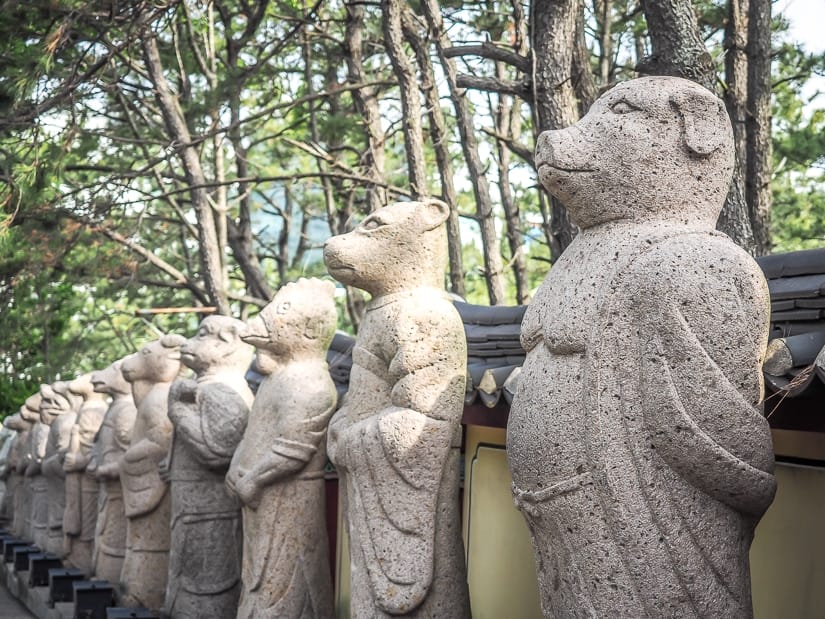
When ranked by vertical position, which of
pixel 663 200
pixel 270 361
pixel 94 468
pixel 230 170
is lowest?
pixel 94 468

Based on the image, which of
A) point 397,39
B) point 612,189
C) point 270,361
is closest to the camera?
point 612,189

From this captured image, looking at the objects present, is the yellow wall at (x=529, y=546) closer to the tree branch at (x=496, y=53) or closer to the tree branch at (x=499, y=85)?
the tree branch at (x=499, y=85)

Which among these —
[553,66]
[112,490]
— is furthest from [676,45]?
[112,490]

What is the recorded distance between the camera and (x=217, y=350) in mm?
8062

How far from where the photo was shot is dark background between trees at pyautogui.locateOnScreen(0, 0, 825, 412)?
10.3 m

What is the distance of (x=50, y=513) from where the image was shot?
12852 mm

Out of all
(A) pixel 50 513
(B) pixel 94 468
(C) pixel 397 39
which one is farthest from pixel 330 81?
(B) pixel 94 468

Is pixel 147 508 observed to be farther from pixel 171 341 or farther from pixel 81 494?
pixel 81 494

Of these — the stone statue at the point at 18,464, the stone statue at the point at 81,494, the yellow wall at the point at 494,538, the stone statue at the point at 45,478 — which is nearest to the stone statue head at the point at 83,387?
the stone statue at the point at 45,478

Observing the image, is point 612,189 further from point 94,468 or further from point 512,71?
point 512,71

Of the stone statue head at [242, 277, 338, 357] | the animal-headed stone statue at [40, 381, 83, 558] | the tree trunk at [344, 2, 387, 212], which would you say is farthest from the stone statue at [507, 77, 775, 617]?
the tree trunk at [344, 2, 387, 212]

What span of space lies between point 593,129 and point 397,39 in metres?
8.25

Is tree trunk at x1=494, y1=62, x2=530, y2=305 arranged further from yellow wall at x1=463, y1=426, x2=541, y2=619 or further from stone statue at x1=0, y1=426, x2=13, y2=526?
yellow wall at x1=463, y1=426, x2=541, y2=619

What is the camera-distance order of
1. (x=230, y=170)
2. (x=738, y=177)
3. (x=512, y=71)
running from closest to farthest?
(x=738, y=177) → (x=512, y=71) → (x=230, y=170)
